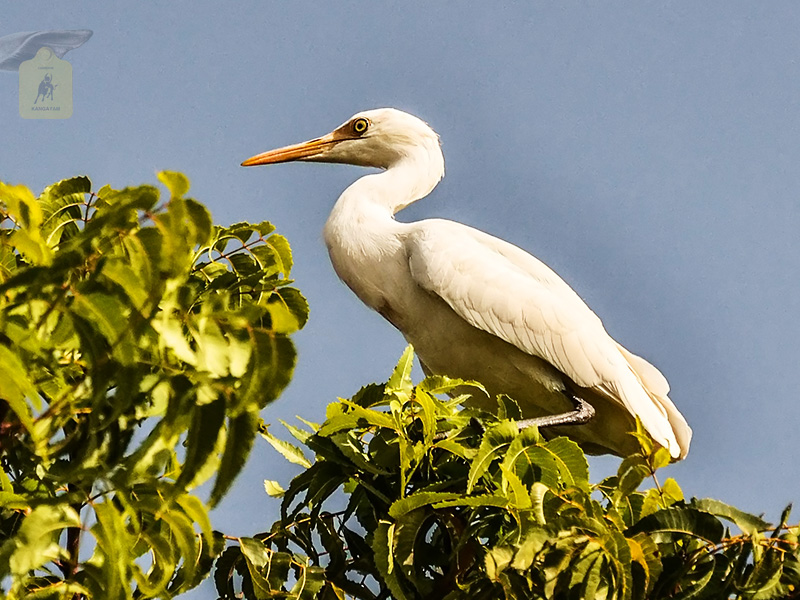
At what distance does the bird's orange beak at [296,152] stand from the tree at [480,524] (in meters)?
2.24

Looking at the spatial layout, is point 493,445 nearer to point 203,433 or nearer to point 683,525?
point 683,525

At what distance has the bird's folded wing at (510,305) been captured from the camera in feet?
13.4

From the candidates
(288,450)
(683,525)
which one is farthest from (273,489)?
(683,525)

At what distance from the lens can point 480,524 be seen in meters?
2.52

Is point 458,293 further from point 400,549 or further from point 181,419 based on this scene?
point 181,419

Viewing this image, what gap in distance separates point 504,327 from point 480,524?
1.65 m

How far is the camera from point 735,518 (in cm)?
221

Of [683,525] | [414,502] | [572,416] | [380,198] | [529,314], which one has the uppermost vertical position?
[380,198]

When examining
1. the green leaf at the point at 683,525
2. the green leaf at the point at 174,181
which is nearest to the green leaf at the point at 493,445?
the green leaf at the point at 683,525

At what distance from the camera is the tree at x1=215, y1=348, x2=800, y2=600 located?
222 cm

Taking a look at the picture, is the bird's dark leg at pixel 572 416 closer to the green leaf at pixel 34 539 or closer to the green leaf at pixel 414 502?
the green leaf at pixel 414 502

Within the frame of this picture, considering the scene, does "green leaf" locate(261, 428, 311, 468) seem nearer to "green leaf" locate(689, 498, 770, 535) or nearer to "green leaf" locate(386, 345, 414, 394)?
"green leaf" locate(386, 345, 414, 394)

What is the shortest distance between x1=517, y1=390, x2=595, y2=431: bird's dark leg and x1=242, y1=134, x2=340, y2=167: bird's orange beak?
1630 mm

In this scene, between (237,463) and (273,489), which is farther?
(273,489)
